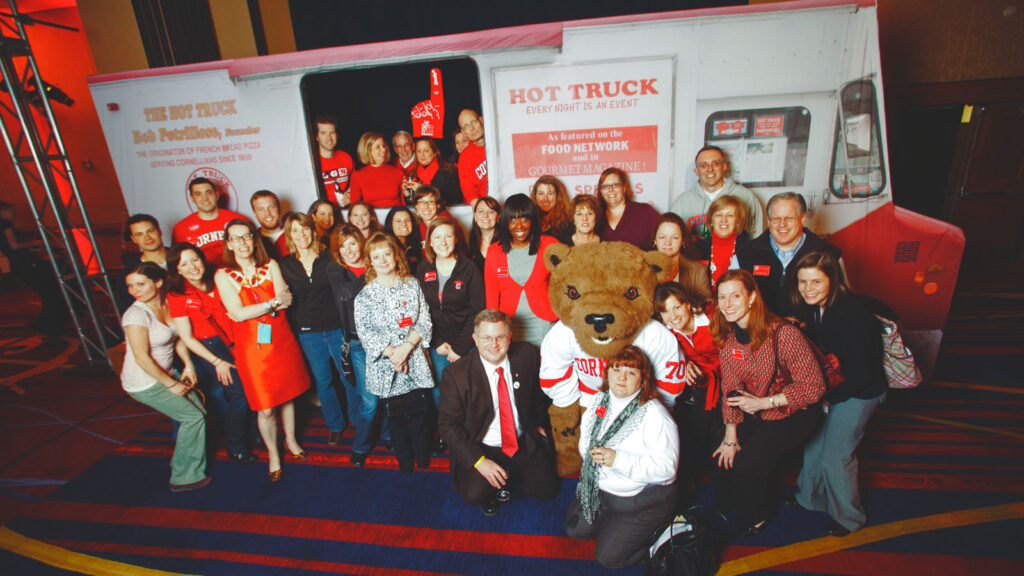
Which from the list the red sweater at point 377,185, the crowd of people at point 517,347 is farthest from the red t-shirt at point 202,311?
the red sweater at point 377,185

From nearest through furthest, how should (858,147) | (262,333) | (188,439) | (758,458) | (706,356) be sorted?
(758,458) → (706,356) → (262,333) → (188,439) → (858,147)

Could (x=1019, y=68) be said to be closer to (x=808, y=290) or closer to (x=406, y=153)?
(x=808, y=290)

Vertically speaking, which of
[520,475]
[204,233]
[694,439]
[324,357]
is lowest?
[520,475]

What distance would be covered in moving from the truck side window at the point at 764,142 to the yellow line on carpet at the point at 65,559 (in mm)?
4955

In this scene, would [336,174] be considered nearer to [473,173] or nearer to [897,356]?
[473,173]

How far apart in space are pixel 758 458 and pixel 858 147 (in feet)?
8.91

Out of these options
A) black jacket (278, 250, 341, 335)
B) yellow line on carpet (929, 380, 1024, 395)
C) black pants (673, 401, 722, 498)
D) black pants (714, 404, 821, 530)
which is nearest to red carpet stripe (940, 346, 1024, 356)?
yellow line on carpet (929, 380, 1024, 395)

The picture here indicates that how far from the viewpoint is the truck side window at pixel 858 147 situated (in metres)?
3.29

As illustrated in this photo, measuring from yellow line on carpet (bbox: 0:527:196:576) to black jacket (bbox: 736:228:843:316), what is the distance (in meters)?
4.19

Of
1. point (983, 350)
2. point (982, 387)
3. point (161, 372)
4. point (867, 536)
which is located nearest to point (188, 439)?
point (161, 372)

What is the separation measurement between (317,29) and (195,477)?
6.03 m

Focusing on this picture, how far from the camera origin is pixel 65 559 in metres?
2.74

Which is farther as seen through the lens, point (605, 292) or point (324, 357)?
point (324, 357)

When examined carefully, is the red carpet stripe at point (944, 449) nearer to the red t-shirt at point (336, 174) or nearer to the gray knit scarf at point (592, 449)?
the gray knit scarf at point (592, 449)
